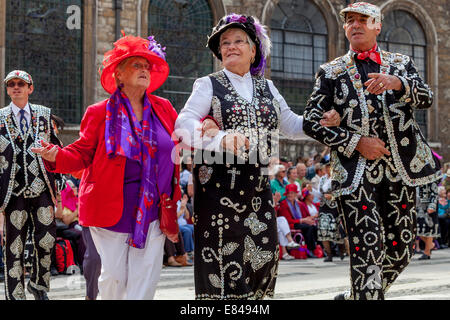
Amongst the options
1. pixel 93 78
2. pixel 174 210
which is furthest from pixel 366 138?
pixel 93 78

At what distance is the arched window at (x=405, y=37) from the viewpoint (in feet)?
78.7

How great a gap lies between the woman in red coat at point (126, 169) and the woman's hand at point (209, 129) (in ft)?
1.06

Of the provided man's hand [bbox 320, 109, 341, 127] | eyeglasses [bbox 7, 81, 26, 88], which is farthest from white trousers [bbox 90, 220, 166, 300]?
eyeglasses [bbox 7, 81, 26, 88]

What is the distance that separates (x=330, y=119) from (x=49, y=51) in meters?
14.4

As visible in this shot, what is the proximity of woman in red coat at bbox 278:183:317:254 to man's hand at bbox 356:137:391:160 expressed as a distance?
30.1 ft

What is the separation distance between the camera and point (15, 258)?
7.49 metres

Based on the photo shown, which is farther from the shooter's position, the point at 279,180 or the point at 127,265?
the point at 279,180

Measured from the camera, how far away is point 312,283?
30.6 feet

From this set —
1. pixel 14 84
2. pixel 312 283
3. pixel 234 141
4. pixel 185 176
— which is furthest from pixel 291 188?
pixel 234 141

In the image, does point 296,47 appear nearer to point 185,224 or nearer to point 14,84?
point 185,224

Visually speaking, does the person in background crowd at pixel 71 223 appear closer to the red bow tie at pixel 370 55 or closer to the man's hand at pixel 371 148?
the red bow tie at pixel 370 55

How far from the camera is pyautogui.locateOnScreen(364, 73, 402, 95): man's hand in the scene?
5.25m

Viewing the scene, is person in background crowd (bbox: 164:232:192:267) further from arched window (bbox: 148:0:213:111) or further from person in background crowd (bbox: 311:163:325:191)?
arched window (bbox: 148:0:213:111)

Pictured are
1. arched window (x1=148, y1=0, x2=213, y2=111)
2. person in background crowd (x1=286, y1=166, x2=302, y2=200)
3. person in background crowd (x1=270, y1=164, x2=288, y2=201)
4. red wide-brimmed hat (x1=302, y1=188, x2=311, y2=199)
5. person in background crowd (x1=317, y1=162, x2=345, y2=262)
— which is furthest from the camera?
arched window (x1=148, y1=0, x2=213, y2=111)
